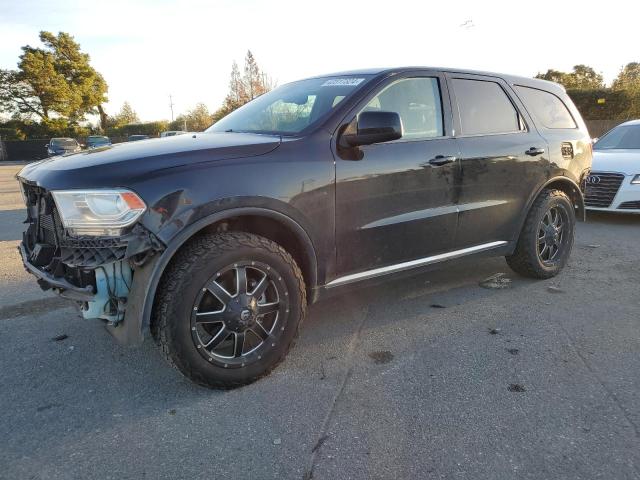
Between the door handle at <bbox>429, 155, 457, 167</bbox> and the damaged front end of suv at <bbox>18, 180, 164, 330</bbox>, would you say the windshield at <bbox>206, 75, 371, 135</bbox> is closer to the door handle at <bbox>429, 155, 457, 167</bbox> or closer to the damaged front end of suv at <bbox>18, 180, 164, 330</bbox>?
the door handle at <bbox>429, 155, 457, 167</bbox>

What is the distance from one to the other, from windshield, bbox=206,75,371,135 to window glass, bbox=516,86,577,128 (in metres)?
1.89

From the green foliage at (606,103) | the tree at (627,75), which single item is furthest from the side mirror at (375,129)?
the tree at (627,75)

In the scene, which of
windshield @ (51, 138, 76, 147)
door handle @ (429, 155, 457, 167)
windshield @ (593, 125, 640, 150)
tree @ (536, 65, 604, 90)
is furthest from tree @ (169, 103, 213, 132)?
door handle @ (429, 155, 457, 167)

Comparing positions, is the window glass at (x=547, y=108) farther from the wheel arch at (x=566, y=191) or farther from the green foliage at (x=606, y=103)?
the green foliage at (x=606, y=103)

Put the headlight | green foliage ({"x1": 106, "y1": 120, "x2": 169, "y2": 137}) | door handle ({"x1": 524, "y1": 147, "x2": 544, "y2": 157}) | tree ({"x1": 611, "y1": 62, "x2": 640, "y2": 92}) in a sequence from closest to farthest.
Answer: the headlight → door handle ({"x1": 524, "y1": 147, "x2": 544, "y2": 157}) → tree ({"x1": 611, "y1": 62, "x2": 640, "y2": 92}) → green foliage ({"x1": 106, "y1": 120, "x2": 169, "y2": 137})

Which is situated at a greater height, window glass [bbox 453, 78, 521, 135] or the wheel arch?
window glass [bbox 453, 78, 521, 135]

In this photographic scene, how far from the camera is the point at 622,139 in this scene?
8477mm

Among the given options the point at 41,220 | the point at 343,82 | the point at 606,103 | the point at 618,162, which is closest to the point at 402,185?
the point at 343,82

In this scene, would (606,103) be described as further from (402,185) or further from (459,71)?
(402,185)

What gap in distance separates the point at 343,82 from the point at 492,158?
53.3 inches

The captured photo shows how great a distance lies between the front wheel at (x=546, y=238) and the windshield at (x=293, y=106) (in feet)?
7.01

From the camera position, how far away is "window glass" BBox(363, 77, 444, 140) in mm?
3293

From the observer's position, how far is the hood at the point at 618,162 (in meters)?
7.23

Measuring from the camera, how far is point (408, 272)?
343 cm
